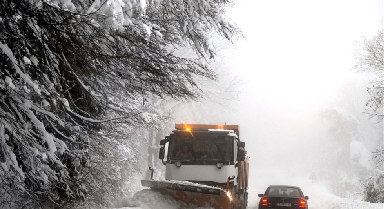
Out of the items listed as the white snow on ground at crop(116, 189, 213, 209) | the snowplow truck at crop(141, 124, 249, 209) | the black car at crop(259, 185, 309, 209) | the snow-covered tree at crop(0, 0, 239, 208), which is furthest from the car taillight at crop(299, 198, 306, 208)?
the snow-covered tree at crop(0, 0, 239, 208)

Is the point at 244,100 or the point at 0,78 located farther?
the point at 244,100

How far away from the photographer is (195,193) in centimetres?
1016

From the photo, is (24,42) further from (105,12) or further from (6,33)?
(105,12)

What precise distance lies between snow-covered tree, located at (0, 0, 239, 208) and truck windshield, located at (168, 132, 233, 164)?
4.80 m

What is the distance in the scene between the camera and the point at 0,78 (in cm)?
462

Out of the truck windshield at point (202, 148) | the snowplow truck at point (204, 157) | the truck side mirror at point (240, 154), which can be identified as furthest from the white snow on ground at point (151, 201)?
the truck side mirror at point (240, 154)

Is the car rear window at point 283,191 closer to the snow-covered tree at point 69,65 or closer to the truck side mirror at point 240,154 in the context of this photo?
the truck side mirror at point 240,154

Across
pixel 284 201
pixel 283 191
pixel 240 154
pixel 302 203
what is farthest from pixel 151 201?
pixel 283 191

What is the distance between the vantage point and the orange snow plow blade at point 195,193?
9.76 meters

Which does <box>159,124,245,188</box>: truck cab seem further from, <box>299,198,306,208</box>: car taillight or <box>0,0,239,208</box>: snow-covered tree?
<box>0,0,239,208</box>: snow-covered tree

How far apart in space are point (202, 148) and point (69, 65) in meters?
7.20

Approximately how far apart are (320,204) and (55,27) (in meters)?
21.1

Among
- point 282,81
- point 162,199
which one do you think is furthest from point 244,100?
point 162,199

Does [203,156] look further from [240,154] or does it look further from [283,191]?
[283,191]
